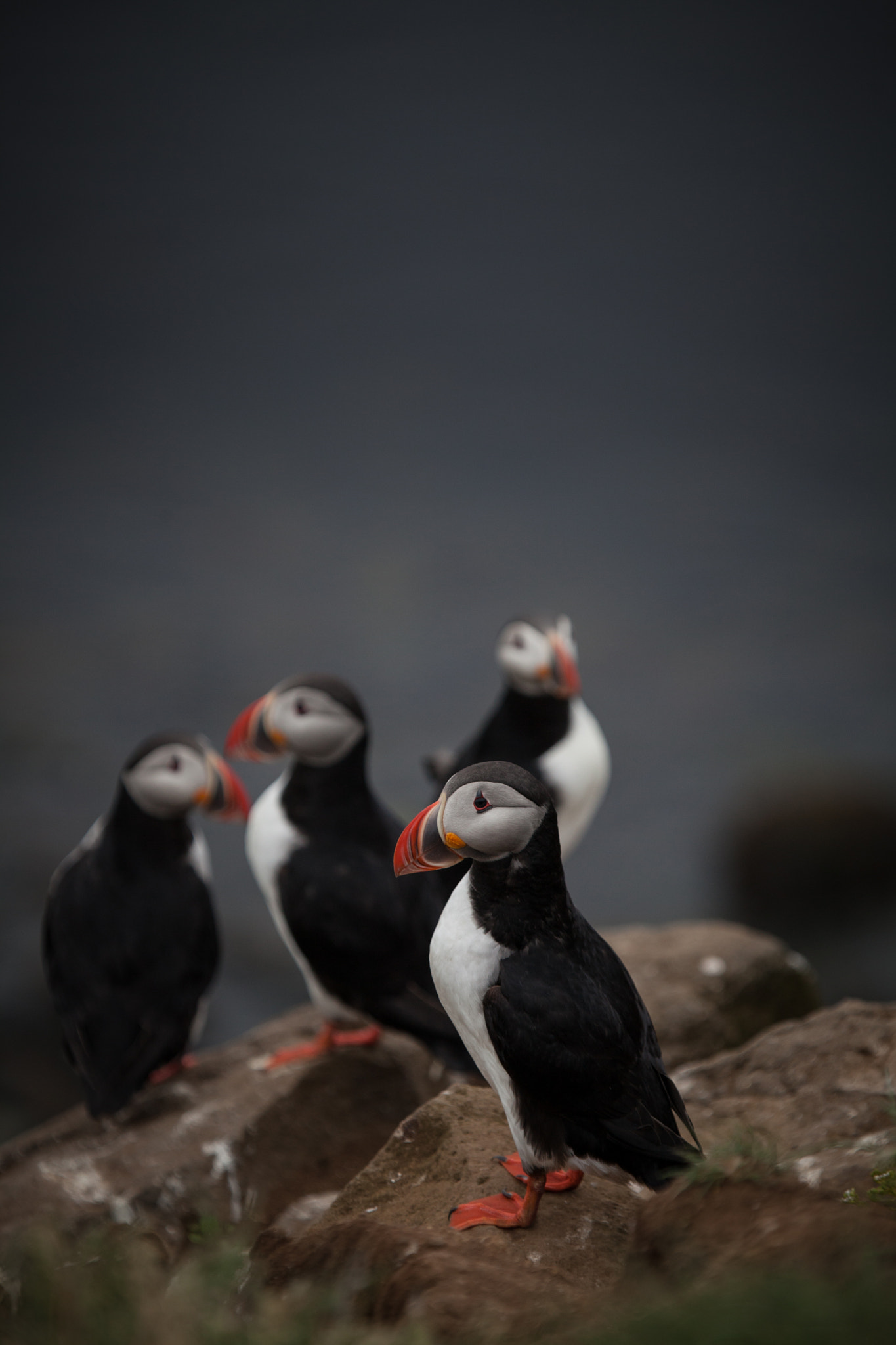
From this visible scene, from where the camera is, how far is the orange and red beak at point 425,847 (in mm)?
2080

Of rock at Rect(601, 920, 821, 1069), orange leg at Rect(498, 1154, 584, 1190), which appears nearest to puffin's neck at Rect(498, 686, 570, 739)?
rock at Rect(601, 920, 821, 1069)

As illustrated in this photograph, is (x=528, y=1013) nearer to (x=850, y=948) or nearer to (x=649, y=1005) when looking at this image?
(x=649, y=1005)

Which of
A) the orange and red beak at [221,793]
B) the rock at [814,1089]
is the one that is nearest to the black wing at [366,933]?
the orange and red beak at [221,793]

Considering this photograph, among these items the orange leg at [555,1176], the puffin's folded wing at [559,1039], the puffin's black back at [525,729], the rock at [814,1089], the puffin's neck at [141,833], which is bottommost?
the rock at [814,1089]

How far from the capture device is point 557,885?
2.15 m

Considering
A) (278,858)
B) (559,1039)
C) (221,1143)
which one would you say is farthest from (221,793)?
(559,1039)

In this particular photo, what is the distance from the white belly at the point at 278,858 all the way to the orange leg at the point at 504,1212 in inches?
55.9

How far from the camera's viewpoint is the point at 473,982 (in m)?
2.12

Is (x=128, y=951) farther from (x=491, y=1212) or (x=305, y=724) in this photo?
(x=491, y=1212)

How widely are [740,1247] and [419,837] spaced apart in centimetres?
86

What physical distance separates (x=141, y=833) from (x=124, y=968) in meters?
0.42

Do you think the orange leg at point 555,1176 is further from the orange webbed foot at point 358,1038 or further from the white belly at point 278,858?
the orange webbed foot at point 358,1038

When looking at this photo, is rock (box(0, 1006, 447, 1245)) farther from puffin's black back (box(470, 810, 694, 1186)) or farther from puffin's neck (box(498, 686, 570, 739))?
puffin's neck (box(498, 686, 570, 739))

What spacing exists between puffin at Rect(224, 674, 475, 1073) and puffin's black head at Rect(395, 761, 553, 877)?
1317mm
